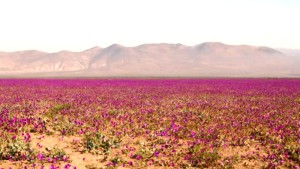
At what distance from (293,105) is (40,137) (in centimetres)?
1646

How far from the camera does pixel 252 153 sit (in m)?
9.85

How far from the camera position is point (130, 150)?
996cm

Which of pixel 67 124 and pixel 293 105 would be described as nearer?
pixel 67 124

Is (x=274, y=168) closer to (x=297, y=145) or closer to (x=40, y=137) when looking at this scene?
(x=297, y=145)

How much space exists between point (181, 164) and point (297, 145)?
4.35 meters

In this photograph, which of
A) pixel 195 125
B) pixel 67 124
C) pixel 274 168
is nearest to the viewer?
pixel 274 168

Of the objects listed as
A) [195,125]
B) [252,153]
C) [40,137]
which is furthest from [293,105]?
[40,137]

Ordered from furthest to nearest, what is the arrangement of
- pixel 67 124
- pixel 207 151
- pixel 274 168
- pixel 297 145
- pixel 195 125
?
pixel 195 125 → pixel 67 124 → pixel 297 145 → pixel 207 151 → pixel 274 168

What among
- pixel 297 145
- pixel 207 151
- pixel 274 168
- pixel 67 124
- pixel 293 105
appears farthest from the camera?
pixel 293 105

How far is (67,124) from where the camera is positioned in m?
12.9

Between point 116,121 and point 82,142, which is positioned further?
point 116,121

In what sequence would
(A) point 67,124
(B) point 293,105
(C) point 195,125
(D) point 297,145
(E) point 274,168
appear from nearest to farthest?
(E) point 274,168, (D) point 297,145, (A) point 67,124, (C) point 195,125, (B) point 293,105

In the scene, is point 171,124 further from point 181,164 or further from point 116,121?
point 181,164

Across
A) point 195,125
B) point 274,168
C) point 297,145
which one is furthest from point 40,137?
point 297,145
